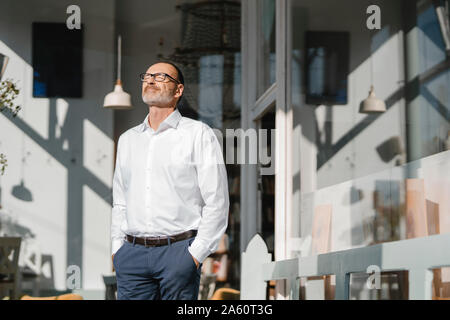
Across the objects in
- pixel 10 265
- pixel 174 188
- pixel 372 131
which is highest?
pixel 372 131

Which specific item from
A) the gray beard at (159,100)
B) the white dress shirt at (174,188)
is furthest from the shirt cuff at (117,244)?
the gray beard at (159,100)

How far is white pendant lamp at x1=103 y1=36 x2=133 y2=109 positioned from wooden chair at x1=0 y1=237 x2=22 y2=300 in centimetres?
129

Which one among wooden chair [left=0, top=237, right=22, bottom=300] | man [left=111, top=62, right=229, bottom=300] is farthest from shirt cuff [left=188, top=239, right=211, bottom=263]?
wooden chair [left=0, top=237, right=22, bottom=300]

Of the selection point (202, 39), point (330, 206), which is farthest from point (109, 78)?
point (330, 206)

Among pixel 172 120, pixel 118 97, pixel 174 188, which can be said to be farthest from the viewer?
pixel 118 97

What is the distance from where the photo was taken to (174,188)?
3018 mm

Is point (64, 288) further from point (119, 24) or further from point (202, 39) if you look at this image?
point (202, 39)

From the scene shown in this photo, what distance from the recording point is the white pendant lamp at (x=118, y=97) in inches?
141

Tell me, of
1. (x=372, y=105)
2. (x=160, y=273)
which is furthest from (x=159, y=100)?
(x=372, y=105)

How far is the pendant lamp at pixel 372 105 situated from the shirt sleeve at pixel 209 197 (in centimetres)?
73

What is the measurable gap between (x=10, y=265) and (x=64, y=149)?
0.86 meters

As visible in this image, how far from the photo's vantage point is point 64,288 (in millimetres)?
4137

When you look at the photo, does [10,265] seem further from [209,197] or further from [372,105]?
[372,105]

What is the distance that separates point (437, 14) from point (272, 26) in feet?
7.04
